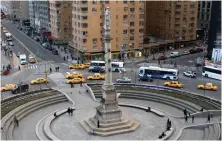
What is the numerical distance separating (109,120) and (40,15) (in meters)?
95.2

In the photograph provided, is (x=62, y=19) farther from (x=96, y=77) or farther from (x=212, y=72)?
(x=212, y=72)

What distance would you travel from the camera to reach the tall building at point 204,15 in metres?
122

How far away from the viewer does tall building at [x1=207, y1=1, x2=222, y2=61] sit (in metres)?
83.4

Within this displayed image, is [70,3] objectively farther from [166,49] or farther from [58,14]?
[166,49]

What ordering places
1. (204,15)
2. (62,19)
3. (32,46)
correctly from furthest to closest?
(204,15)
(32,46)
(62,19)

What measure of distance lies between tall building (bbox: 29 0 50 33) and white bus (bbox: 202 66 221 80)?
6576cm

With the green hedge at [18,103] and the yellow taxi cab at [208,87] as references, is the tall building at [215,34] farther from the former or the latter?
the green hedge at [18,103]

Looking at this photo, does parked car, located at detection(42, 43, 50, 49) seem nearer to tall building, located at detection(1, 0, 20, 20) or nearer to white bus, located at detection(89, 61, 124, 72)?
white bus, located at detection(89, 61, 124, 72)

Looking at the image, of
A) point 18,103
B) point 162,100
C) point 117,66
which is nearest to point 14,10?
point 117,66

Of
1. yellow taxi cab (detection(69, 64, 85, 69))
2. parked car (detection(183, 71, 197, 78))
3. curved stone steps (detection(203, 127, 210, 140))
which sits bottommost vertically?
curved stone steps (detection(203, 127, 210, 140))

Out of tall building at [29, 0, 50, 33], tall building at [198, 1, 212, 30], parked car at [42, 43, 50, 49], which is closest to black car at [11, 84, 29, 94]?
parked car at [42, 43, 50, 49]

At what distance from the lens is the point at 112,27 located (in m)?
90.4

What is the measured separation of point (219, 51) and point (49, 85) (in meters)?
42.7

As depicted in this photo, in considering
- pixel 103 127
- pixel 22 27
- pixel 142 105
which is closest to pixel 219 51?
pixel 142 105
